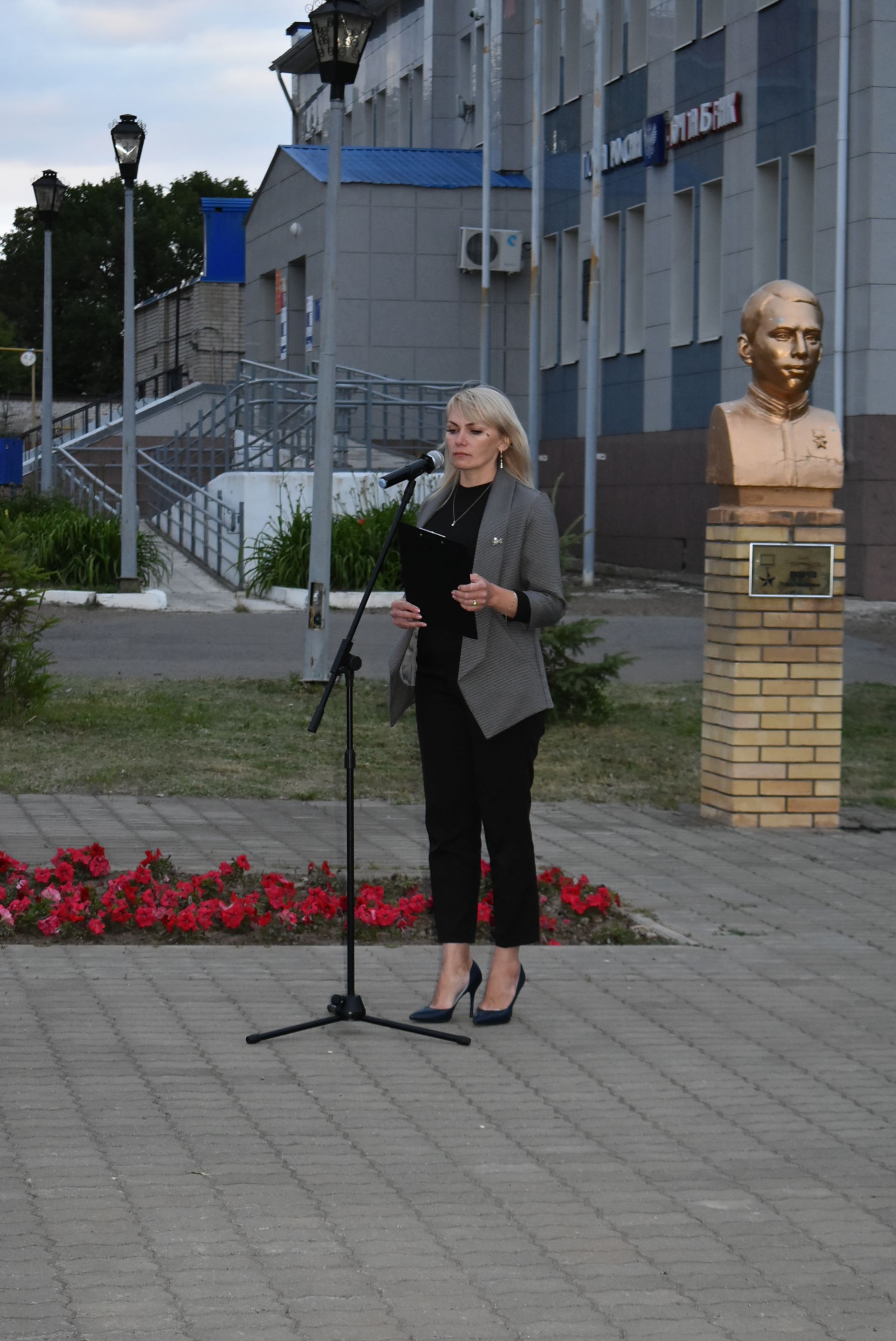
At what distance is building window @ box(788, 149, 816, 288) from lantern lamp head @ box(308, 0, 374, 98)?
11951mm

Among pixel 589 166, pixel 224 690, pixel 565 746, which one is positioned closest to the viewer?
pixel 565 746

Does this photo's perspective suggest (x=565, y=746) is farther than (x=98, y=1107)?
Yes

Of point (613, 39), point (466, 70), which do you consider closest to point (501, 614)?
point (613, 39)

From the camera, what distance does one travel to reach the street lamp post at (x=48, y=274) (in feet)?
95.0

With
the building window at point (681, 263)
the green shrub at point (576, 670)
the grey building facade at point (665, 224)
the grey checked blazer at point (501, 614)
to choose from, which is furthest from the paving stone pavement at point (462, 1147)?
the building window at point (681, 263)

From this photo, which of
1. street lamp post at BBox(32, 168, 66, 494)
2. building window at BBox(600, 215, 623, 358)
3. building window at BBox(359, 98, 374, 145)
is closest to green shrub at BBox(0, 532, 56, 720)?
street lamp post at BBox(32, 168, 66, 494)

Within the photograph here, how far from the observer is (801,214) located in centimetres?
2500

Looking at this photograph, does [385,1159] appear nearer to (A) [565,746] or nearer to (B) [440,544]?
(B) [440,544]

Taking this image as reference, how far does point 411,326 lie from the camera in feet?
117

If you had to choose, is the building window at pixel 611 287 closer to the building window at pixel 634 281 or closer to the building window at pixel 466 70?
the building window at pixel 634 281

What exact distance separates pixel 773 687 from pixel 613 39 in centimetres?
2443

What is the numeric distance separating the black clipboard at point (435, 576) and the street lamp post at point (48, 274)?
23.7 meters

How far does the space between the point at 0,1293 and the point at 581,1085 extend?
198 cm

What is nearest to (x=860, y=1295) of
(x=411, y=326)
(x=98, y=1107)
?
(x=98, y=1107)
